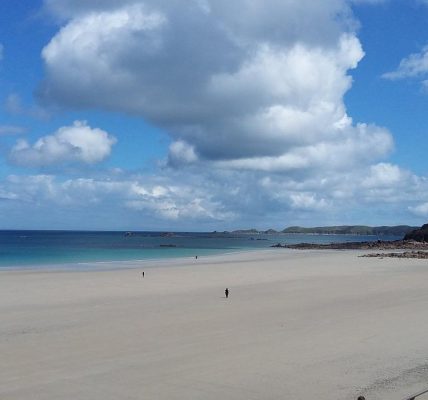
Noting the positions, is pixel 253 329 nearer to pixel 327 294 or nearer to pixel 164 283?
pixel 327 294

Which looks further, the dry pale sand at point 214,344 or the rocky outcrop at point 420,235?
the rocky outcrop at point 420,235

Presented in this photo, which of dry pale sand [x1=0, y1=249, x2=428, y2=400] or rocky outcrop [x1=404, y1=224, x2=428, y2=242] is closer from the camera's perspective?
dry pale sand [x1=0, y1=249, x2=428, y2=400]

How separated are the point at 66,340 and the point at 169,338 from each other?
3.09m

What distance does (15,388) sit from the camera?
10523 millimetres

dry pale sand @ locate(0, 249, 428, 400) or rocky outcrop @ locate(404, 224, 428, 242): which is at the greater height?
rocky outcrop @ locate(404, 224, 428, 242)

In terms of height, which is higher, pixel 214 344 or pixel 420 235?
pixel 420 235

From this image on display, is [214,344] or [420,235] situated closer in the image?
[214,344]

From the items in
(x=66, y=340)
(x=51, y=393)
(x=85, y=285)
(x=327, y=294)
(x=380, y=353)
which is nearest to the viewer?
(x=51, y=393)

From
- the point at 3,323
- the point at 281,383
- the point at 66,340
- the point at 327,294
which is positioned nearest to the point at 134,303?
the point at 3,323

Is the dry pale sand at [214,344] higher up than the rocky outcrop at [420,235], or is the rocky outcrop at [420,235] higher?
the rocky outcrop at [420,235]

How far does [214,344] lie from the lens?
563 inches

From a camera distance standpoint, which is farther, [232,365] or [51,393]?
[232,365]

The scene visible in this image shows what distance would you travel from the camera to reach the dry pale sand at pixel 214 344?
10.5 meters

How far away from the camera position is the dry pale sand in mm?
10523
